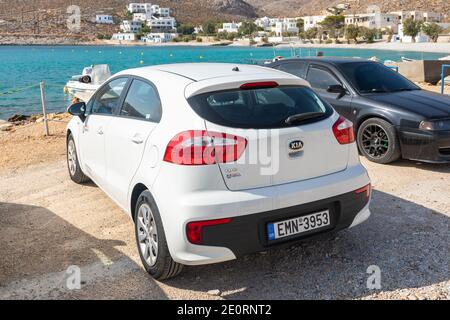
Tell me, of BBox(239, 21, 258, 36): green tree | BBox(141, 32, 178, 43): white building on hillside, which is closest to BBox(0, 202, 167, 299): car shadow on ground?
BBox(141, 32, 178, 43): white building on hillside

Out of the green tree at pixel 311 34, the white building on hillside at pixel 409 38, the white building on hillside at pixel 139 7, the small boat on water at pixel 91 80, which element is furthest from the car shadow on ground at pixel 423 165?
the white building on hillside at pixel 139 7

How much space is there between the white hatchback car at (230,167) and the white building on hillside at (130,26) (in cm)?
16883

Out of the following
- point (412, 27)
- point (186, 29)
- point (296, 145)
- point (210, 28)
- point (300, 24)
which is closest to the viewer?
point (296, 145)

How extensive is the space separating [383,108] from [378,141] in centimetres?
52

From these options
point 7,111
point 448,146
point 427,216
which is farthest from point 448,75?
point 7,111

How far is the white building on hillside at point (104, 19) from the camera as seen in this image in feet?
494

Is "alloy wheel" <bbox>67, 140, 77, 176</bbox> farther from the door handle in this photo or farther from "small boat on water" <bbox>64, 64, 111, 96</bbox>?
"small boat on water" <bbox>64, 64, 111, 96</bbox>

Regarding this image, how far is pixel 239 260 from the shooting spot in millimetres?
4047

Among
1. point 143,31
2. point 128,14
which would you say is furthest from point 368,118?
point 128,14

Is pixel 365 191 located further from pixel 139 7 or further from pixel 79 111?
pixel 139 7

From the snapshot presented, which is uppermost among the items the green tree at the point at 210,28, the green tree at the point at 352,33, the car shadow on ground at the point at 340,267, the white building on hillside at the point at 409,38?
the green tree at the point at 210,28

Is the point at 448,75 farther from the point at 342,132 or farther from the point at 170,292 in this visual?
the point at 170,292

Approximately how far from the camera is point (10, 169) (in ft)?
24.4

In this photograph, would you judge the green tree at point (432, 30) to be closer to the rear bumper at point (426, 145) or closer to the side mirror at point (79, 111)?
the rear bumper at point (426, 145)
